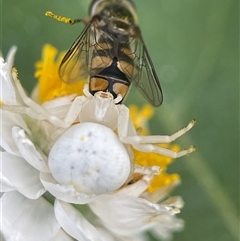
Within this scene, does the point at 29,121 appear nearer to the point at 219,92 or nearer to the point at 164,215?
the point at 164,215

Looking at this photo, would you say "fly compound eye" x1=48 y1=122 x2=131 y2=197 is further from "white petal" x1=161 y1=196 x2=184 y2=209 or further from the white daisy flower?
"white petal" x1=161 y1=196 x2=184 y2=209

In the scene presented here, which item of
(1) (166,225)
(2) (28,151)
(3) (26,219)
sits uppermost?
(2) (28,151)

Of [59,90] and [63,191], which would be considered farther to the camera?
[59,90]

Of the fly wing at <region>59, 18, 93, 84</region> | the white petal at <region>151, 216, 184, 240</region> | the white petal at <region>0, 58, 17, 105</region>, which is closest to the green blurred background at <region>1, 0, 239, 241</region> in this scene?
the white petal at <region>151, 216, 184, 240</region>

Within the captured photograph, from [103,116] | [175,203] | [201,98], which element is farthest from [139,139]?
[201,98]

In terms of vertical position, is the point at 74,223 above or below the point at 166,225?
above

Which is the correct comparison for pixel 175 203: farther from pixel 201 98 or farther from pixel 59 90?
pixel 201 98

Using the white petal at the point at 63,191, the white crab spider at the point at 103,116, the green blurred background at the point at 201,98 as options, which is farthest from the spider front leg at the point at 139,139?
the green blurred background at the point at 201,98
